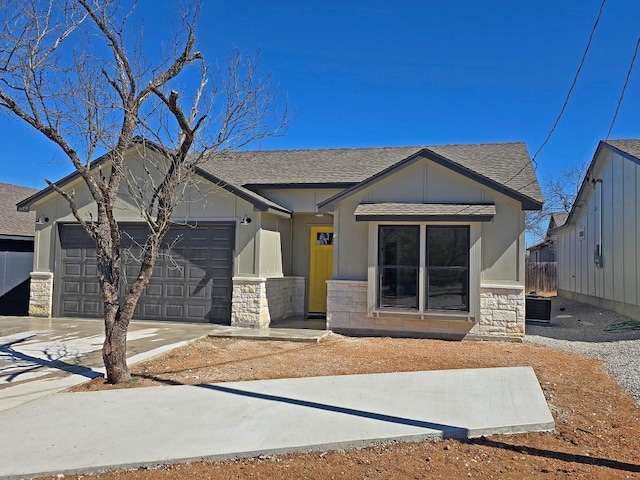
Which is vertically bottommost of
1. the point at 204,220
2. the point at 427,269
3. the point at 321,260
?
the point at 427,269

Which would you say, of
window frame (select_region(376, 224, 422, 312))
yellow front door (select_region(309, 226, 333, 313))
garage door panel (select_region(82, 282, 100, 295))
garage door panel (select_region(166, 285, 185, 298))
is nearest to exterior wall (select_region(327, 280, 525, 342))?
window frame (select_region(376, 224, 422, 312))

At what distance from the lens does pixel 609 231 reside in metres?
14.7

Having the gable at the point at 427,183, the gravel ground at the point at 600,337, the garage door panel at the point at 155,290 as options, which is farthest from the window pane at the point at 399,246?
the garage door panel at the point at 155,290

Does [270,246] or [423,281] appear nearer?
[423,281]

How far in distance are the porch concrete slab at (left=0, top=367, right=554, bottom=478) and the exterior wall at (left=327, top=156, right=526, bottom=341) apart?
144 inches

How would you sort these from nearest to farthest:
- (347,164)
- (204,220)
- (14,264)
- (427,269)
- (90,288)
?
(427,269) < (204,220) < (90,288) < (347,164) < (14,264)

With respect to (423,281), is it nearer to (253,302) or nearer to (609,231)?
(253,302)

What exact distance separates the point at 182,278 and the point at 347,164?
570cm

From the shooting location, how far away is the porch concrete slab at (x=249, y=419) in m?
4.42

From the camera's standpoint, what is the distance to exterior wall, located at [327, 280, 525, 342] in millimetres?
10391

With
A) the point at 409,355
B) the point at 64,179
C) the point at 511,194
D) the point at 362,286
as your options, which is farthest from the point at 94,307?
the point at 511,194

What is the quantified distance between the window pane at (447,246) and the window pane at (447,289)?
17 centimetres

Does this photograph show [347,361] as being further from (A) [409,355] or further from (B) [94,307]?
(B) [94,307]

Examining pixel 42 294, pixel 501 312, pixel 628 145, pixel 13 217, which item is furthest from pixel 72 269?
pixel 628 145
